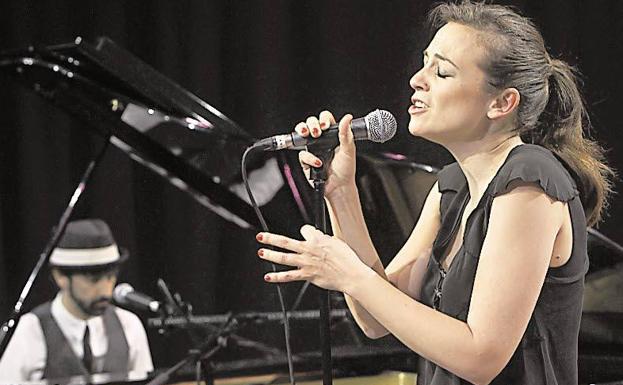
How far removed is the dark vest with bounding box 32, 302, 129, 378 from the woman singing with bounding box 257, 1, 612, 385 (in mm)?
1286

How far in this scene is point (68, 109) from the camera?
2.45m

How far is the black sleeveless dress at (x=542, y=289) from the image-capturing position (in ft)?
4.73

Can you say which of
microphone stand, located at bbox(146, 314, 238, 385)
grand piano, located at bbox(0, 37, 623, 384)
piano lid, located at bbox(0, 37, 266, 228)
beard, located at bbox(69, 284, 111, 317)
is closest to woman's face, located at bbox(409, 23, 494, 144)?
grand piano, located at bbox(0, 37, 623, 384)

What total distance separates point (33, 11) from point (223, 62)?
614 millimetres

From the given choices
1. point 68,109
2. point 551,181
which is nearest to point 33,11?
point 68,109

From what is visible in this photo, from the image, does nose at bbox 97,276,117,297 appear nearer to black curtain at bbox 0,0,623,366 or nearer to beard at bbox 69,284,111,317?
beard at bbox 69,284,111,317

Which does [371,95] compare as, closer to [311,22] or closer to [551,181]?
[311,22]

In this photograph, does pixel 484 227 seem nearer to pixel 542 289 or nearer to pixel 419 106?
pixel 542 289

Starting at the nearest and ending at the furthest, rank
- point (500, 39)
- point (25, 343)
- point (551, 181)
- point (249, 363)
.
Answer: point (551, 181), point (500, 39), point (249, 363), point (25, 343)

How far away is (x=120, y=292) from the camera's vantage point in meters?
2.96

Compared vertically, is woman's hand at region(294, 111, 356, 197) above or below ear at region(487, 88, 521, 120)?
below

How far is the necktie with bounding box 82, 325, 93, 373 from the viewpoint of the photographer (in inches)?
111

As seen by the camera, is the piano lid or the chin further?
the piano lid

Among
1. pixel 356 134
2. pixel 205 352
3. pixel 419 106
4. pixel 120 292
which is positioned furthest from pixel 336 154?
pixel 120 292
